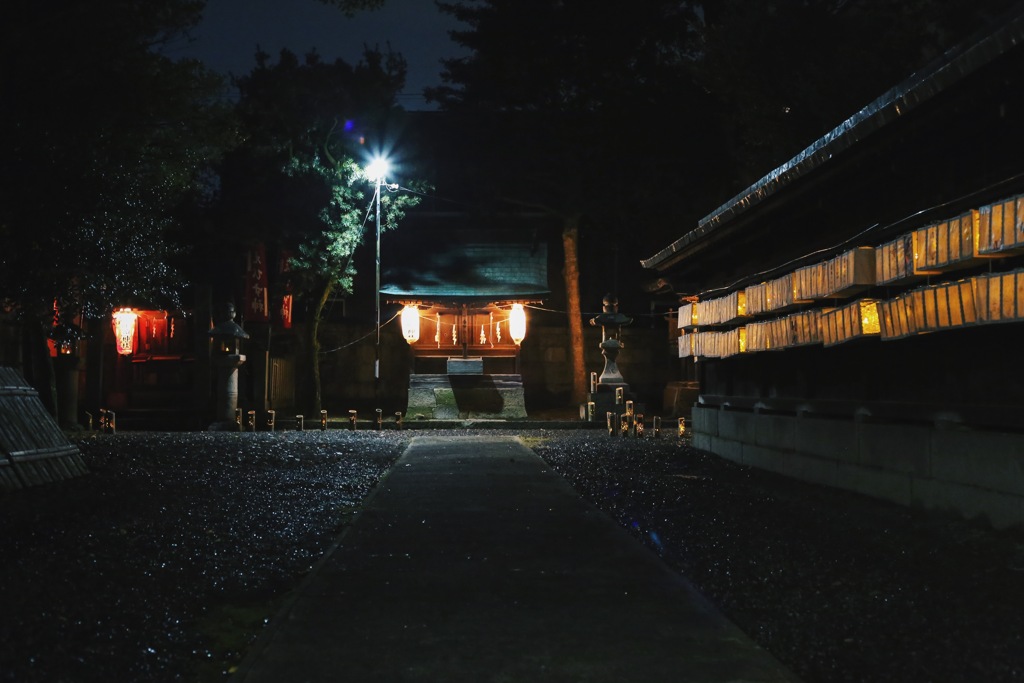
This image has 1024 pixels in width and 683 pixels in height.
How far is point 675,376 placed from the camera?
31625 millimetres

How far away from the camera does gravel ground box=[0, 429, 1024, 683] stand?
15.5ft

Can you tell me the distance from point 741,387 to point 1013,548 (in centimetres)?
821

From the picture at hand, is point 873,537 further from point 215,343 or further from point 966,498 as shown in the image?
point 215,343

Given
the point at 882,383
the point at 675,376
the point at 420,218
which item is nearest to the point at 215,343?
the point at 420,218

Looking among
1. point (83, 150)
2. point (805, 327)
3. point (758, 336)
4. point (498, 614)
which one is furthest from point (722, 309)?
point (498, 614)

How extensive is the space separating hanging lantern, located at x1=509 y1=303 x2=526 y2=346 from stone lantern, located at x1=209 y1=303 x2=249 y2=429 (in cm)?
841

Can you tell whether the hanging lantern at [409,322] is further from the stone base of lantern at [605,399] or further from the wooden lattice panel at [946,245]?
the wooden lattice panel at [946,245]

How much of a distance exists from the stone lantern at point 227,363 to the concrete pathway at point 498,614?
17.5m

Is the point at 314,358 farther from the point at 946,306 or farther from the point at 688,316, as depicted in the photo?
the point at 946,306

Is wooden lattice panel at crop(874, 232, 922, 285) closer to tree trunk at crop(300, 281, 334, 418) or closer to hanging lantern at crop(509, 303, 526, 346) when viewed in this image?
hanging lantern at crop(509, 303, 526, 346)

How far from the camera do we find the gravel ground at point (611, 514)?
472 cm

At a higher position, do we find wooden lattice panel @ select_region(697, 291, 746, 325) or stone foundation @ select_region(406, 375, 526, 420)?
wooden lattice panel @ select_region(697, 291, 746, 325)

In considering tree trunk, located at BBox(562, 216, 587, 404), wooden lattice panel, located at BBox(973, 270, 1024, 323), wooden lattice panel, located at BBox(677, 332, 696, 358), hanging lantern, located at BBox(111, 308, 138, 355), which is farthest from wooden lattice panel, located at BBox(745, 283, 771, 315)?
hanging lantern, located at BBox(111, 308, 138, 355)

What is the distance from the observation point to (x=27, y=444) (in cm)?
1095
